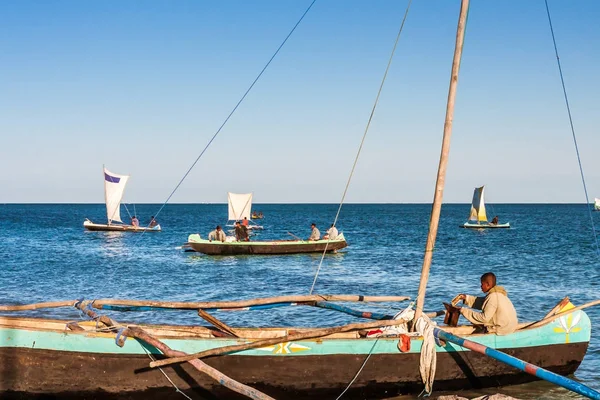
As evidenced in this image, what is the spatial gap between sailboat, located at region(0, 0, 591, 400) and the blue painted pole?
177 mm

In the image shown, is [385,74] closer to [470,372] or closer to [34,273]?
[470,372]

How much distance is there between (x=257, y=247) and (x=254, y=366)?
27262mm

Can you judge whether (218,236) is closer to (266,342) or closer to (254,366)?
(254,366)

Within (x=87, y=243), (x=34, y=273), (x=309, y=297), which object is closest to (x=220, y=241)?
(x=34, y=273)

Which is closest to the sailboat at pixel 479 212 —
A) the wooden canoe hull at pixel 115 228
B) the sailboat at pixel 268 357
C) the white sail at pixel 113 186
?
the wooden canoe hull at pixel 115 228

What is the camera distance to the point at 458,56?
10.8 metres

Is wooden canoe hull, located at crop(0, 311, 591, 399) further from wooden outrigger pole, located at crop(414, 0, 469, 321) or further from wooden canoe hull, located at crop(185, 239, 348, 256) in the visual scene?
wooden canoe hull, located at crop(185, 239, 348, 256)

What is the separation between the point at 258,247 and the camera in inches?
1473

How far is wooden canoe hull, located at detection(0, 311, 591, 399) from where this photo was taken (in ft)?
31.6

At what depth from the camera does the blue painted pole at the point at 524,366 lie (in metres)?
8.86

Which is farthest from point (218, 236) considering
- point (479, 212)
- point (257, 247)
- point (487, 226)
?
point (487, 226)

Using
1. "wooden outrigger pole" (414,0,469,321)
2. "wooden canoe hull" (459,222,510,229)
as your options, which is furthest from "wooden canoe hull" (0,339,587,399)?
"wooden canoe hull" (459,222,510,229)

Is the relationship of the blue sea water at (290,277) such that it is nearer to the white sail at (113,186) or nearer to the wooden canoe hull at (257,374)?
the wooden canoe hull at (257,374)

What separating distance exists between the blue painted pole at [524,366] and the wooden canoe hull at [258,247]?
26072mm
